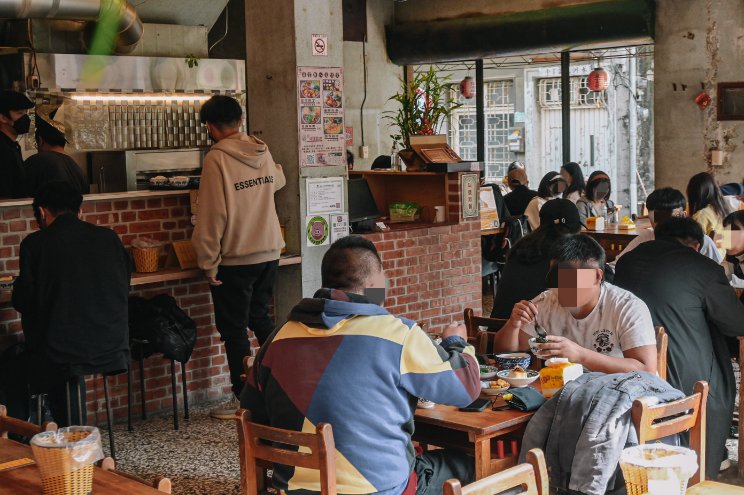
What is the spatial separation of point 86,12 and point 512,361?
6883mm

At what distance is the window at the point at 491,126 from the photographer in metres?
16.3

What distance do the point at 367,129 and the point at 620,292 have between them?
391 inches

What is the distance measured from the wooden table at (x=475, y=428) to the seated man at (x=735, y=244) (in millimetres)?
2987

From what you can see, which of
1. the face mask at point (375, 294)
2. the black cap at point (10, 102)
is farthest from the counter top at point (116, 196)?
the face mask at point (375, 294)

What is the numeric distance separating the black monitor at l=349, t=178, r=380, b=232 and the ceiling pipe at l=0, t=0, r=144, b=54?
130 inches

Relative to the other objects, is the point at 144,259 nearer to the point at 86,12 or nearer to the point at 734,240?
the point at 734,240

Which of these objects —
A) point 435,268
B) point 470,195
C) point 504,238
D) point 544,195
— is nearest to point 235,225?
point 435,268

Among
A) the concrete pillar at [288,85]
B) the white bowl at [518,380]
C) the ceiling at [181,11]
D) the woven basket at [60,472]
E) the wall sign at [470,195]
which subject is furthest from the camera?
the ceiling at [181,11]

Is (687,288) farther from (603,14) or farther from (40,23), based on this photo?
(40,23)

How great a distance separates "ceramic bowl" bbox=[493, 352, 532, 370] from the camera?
426cm

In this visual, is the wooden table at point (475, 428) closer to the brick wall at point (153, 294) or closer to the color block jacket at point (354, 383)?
the color block jacket at point (354, 383)

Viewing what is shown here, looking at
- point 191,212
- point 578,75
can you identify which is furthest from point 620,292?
point 578,75

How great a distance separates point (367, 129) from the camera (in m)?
14.0

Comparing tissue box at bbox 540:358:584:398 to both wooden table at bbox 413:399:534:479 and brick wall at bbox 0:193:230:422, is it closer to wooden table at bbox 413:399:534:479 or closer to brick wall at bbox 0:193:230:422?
wooden table at bbox 413:399:534:479
